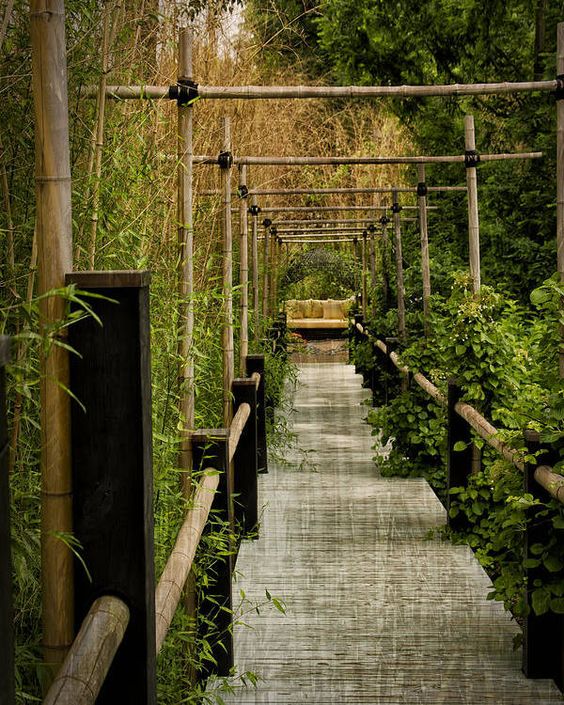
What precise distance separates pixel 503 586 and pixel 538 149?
7.39 meters

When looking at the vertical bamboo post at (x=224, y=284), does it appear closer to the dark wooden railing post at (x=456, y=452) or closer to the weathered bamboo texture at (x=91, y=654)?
the dark wooden railing post at (x=456, y=452)

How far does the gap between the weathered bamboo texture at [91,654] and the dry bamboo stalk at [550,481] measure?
1863 mm

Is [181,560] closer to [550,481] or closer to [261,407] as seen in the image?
[550,481]

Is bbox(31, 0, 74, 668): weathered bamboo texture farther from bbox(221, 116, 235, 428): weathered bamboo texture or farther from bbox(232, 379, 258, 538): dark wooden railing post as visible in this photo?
bbox(232, 379, 258, 538): dark wooden railing post

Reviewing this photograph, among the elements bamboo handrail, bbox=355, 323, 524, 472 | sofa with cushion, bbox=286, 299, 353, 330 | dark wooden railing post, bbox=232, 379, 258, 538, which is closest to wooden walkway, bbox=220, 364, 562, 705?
dark wooden railing post, bbox=232, 379, 258, 538

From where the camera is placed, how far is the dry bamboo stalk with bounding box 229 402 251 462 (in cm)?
432

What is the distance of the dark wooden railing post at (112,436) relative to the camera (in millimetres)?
1585

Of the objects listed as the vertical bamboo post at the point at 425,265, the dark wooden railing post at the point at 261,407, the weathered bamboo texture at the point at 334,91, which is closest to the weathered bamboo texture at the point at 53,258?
the weathered bamboo texture at the point at 334,91

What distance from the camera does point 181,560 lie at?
2643 mm

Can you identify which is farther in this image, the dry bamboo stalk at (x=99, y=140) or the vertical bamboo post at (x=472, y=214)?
the vertical bamboo post at (x=472, y=214)

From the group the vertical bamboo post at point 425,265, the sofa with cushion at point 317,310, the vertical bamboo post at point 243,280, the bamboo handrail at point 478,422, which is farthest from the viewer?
the sofa with cushion at point 317,310

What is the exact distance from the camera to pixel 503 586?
3680mm

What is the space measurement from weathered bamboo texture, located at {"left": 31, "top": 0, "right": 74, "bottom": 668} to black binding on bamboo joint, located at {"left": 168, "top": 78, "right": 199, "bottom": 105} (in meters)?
1.80

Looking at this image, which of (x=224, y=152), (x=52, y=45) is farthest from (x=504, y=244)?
(x=52, y=45)
